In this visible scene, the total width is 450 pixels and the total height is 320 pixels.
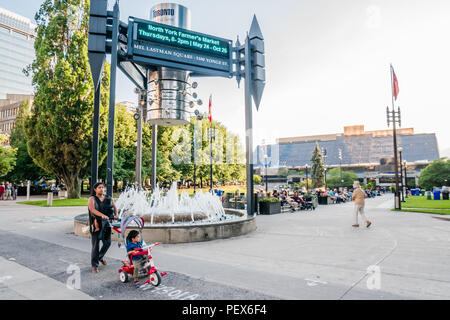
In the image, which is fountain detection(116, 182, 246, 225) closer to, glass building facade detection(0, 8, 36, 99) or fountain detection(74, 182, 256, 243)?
fountain detection(74, 182, 256, 243)

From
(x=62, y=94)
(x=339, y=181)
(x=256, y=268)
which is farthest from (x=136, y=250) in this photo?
(x=339, y=181)

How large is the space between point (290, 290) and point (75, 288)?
11.0ft

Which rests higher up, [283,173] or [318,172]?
[283,173]

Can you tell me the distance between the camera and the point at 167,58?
37.0 ft

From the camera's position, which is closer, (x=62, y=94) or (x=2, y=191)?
(x=62, y=94)

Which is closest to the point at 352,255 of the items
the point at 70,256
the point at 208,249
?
the point at 208,249

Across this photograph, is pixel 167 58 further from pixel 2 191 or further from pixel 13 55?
pixel 13 55

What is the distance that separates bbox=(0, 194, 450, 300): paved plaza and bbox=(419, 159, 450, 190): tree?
1827 inches

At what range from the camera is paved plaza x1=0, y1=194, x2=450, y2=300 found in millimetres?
4391

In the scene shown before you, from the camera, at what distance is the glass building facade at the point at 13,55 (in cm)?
12525

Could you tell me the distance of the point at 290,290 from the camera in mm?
4438

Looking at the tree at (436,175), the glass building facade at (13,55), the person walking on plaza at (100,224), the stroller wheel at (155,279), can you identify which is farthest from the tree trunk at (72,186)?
the glass building facade at (13,55)

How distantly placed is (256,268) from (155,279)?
2003mm

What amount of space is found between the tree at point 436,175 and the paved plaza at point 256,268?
46395mm
